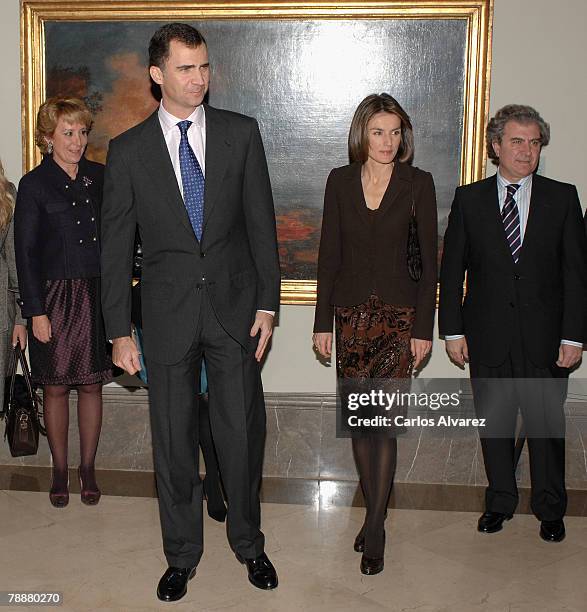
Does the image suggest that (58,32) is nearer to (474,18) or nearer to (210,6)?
(210,6)

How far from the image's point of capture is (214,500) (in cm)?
434

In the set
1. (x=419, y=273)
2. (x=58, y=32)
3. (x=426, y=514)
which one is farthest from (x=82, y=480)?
(x=58, y=32)

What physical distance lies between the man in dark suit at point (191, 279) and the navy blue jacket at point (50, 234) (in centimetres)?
102

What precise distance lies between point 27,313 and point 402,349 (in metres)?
1.83

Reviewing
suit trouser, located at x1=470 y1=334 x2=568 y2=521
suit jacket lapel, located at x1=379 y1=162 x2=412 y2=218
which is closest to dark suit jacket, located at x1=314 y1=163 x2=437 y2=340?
suit jacket lapel, located at x1=379 y1=162 x2=412 y2=218

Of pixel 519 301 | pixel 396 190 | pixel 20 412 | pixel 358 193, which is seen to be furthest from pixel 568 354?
pixel 20 412

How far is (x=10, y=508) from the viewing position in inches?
175

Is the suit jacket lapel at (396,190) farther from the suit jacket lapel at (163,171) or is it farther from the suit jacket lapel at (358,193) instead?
the suit jacket lapel at (163,171)

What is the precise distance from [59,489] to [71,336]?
782 millimetres

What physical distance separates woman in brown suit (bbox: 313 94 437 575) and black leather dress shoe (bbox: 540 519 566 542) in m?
0.84

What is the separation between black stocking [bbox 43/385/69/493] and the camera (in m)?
4.54

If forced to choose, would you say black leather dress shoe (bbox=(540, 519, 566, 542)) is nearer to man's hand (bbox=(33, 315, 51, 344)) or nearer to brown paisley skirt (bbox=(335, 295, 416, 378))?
brown paisley skirt (bbox=(335, 295, 416, 378))

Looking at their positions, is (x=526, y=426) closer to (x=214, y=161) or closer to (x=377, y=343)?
(x=377, y=343)

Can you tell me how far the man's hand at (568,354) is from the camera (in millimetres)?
3973
